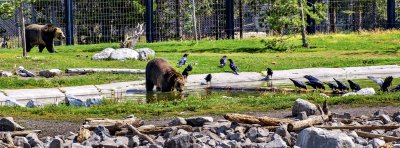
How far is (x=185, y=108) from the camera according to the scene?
14.2m

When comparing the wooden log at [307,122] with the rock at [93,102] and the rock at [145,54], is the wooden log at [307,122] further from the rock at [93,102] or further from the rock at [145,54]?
the rock at [145,54]

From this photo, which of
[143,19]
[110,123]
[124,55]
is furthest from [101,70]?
[143,19]

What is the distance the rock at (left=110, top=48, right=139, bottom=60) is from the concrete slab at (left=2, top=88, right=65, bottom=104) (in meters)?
5.73

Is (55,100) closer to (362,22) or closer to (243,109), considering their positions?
(243,109)

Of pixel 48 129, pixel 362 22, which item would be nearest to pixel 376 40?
pixel 362 22

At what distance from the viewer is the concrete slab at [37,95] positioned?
17891mm

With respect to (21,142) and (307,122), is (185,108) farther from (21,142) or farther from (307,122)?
(21,142)

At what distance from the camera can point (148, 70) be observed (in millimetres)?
19781

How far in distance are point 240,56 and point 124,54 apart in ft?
12.0

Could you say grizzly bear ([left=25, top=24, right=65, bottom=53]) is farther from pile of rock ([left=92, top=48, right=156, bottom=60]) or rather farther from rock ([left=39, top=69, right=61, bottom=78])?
rock ([left=39, top=69, right=61, bottom=78])

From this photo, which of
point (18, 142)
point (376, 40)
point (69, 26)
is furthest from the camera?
point (69, 26)

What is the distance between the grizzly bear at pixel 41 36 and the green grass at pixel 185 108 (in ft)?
52.6

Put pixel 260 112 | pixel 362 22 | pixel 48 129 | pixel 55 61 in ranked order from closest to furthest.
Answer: pixel 48 129, pixel 260 112, pixel 55 61, pixel 362 22

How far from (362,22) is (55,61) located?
17.5 m
